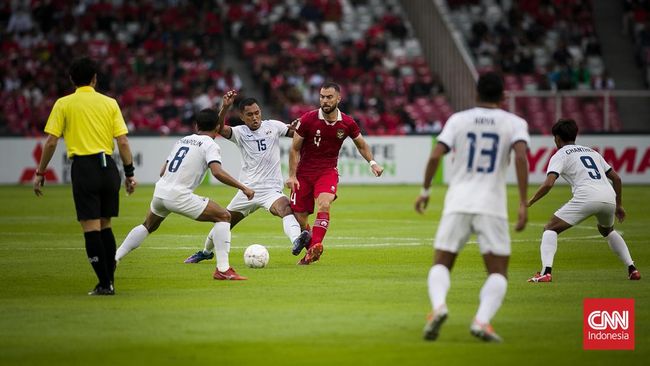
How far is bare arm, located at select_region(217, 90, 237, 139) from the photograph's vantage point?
1473 cm

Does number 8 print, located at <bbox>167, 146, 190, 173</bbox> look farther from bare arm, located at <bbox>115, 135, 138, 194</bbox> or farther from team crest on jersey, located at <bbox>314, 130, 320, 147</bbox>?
team crest on jersey, located at <bbox>314, 130, 320, 147</bbox>

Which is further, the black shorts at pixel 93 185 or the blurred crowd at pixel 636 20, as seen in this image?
the blurred crowd at pixel 636 20

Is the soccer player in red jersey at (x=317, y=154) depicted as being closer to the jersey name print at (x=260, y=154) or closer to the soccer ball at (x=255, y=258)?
the jersey name print at (x=260, y=154)

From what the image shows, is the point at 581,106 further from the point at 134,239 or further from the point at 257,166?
the point at 134,239

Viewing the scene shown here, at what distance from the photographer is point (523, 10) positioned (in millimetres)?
45969

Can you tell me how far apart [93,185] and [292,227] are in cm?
431

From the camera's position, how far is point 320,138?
1631 cm

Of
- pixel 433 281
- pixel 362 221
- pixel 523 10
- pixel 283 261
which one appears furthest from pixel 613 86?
pixel 433 281

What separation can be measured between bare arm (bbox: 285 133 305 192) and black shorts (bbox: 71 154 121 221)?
12.9 ft

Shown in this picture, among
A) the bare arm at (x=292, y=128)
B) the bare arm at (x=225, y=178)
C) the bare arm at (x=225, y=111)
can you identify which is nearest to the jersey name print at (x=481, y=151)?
the bare arm at (x=225, y=178)

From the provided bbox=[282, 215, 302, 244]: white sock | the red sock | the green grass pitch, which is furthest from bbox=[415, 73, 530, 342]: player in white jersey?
bbox=[282, 215, 302, 244]: white sock

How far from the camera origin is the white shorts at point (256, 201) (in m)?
16.4

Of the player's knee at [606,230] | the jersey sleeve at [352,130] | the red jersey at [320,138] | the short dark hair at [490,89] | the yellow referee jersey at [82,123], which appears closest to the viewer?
the short dark hair at [490,89]

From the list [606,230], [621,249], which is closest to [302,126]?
[606,230]
